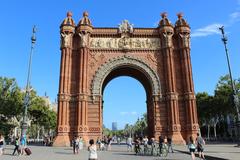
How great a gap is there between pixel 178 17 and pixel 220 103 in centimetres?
1782

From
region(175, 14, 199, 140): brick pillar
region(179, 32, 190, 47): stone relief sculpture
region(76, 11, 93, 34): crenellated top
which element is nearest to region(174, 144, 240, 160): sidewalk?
region(175, 14, 199, 140): brick pillar

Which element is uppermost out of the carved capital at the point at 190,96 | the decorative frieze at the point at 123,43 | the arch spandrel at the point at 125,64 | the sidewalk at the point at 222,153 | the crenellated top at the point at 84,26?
the crenellated top at the point at 84,26

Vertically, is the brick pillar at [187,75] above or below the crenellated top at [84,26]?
below

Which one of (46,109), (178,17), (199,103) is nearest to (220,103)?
(199,103)

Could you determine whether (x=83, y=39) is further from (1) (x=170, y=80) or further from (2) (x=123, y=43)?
(1) (x=170, y=80)

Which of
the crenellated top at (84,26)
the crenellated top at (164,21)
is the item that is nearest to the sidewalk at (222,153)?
Answer: the crenellated top at (164,21)

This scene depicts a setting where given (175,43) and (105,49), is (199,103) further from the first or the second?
(105,49)

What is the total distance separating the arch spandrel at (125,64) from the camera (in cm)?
3196

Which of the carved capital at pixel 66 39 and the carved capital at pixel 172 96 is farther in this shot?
the carved capital at pixel 66 39

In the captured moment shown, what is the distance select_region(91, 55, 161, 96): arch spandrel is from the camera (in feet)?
105

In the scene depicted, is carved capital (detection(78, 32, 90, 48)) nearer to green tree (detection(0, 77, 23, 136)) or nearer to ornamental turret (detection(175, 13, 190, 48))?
ornamental turret (detection(175, 13, 190, 48))

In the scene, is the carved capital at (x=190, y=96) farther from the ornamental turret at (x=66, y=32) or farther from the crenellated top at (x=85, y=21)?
the ornamental turret at (x=66, y=32)

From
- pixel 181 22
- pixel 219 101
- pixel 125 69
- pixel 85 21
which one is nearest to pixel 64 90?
pixel 125 69

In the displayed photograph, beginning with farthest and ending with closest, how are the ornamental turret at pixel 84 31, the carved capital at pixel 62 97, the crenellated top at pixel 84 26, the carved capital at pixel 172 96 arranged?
1. the crenellated top at pixel 84 26
2. the ornamental turret at pixel 84 31
3. the carved capital at pixel 172 96
4. the carved capital at pixel 62 97
